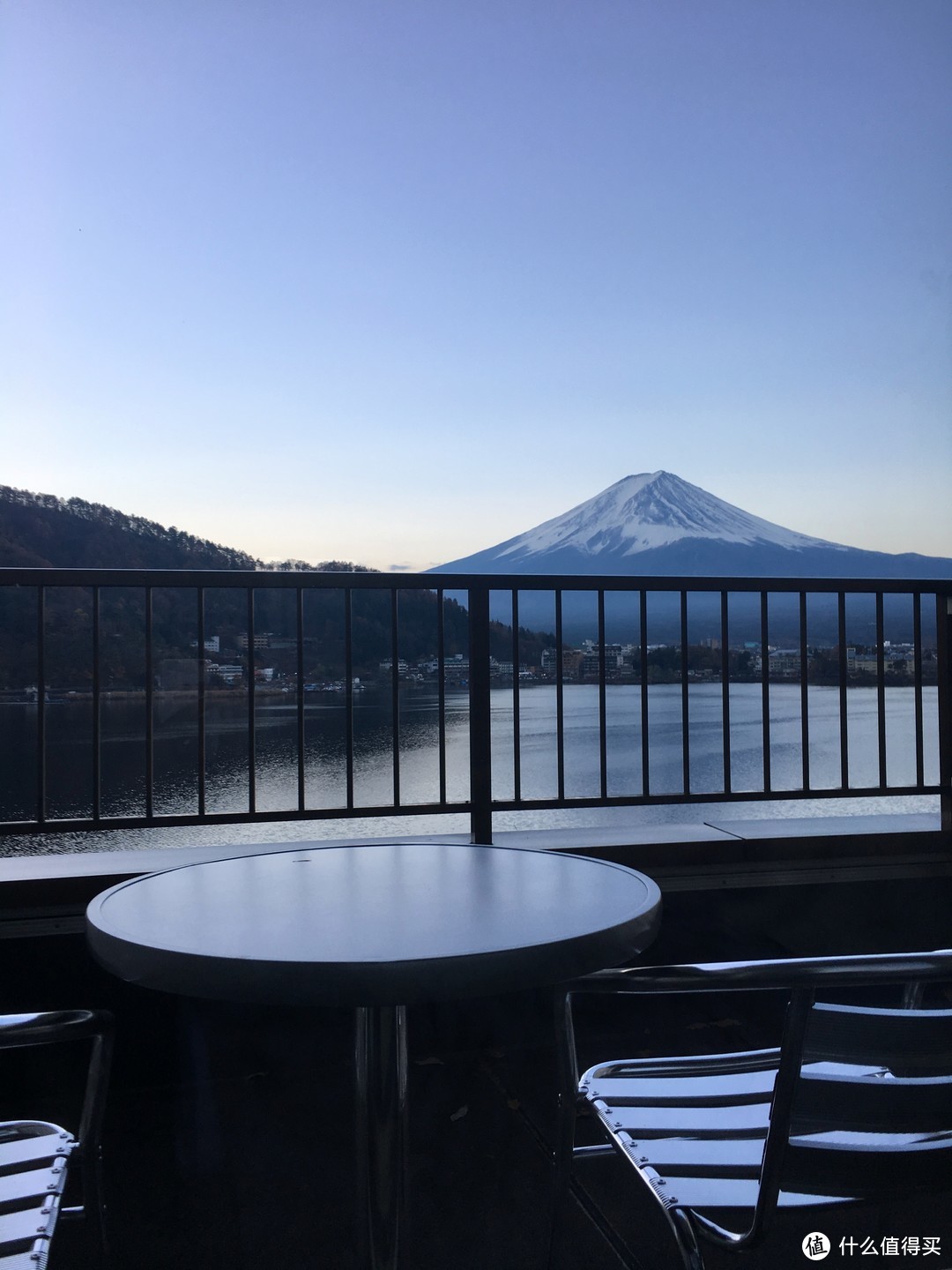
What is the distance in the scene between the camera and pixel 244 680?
3125 mm

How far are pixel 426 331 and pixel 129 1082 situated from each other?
21346 millimetres

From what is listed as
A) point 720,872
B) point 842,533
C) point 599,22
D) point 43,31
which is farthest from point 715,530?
point 720,872

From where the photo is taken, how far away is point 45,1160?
3.79 ft

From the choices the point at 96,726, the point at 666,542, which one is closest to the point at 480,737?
the point at 96,726

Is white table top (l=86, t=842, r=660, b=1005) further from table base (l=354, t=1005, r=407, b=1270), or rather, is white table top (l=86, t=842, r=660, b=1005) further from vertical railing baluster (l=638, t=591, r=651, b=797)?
vertical railing baluster (l=638, t=591, r=651, b=797)

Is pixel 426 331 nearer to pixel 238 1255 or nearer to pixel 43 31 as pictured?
pixel 43 31

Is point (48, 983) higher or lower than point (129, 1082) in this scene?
higher

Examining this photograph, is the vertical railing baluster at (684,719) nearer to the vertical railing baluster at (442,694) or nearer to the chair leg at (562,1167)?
the vertical railing baluster at (442,694)

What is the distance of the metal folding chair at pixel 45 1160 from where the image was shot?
97cm

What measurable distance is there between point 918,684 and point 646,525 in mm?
21547

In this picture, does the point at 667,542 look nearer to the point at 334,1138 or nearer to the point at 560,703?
the point at 560,703

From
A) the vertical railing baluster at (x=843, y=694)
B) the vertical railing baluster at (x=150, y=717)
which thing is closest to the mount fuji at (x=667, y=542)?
the vertical railing baluster at (x=843, y=694)

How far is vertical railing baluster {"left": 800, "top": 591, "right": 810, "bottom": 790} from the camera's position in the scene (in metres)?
3.15

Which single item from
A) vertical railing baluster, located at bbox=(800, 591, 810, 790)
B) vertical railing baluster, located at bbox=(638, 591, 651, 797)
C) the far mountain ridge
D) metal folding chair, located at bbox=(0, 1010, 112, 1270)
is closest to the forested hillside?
vertical railing baluster, located at bbox=(638, 591, 651, 797)
